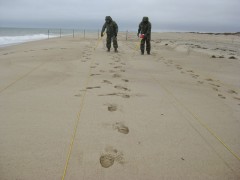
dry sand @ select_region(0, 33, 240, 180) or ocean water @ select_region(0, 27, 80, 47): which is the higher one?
ocean water @ select_region(0, 27, 80, 47)

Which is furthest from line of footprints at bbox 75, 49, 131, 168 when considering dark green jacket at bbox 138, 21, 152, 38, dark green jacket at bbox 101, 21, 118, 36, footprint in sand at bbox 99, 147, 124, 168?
dark green jacket at bbox 101, 21, 118, 36

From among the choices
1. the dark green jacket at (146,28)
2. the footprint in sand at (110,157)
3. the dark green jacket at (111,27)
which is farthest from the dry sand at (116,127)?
the dark green jacket at (111,27)

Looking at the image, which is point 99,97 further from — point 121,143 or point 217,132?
point 217,132

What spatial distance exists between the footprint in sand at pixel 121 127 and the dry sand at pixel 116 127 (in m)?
0.01

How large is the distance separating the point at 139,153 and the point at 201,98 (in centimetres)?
224

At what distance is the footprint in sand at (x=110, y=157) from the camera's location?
7.10ft

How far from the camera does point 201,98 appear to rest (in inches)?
164

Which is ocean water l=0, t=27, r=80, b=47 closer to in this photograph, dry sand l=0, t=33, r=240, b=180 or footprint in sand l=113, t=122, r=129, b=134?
dry sand l=0, t=33, r=240, b=180

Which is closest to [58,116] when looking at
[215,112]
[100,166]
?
[100,166]

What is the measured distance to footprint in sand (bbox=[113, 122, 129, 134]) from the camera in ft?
9.10

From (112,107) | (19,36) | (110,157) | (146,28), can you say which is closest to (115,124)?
(112,107)

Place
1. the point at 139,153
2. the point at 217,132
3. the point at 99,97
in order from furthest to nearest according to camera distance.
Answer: the point at 99,97 < the point at 217,132 < the point at 139,153

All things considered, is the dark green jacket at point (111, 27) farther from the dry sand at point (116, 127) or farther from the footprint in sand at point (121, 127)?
the footprint in sand at point (121, 127)

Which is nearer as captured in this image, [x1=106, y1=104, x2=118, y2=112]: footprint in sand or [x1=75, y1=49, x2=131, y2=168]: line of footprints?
[x1=75, y1=49, x2=131, y2=168]: line of footprints
